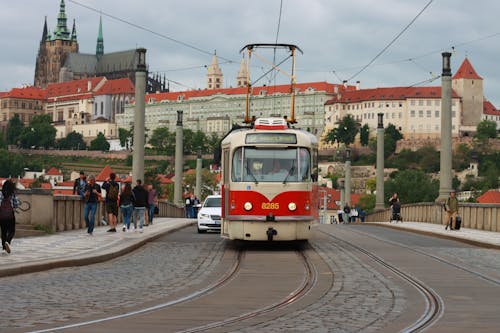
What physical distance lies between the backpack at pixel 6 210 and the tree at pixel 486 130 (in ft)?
593

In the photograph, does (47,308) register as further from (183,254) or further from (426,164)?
(426,164)

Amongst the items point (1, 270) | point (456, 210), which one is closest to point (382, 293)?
point (1, 270)

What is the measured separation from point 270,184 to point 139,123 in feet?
41.2

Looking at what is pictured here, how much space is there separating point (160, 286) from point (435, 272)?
502 centimetres

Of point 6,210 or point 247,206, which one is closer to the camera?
point 6,210

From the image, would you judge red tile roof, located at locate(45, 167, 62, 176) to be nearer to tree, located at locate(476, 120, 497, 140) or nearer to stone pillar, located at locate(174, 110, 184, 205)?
tree, located at locate(476, 120, 497, 140)

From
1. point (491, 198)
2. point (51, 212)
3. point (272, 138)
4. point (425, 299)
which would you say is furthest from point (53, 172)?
point (425, 299)

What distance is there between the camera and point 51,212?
24859mm

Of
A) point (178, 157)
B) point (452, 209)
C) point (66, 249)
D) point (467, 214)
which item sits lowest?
point (66, 249)

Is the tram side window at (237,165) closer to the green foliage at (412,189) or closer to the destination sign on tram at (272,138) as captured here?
the destination sign on tram at (272,138)

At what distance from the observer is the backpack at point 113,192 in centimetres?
2564

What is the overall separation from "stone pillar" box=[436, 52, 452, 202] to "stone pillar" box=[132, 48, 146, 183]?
10.4 metres

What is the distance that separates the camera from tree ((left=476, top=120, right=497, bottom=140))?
193m

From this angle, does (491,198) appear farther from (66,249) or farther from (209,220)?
(66,249)
